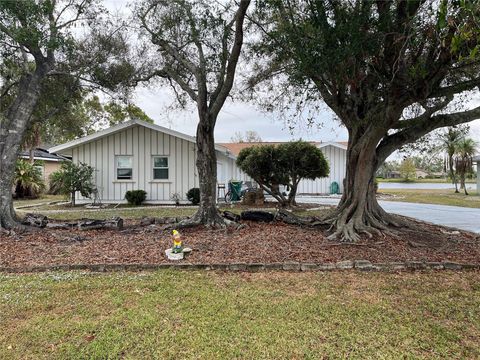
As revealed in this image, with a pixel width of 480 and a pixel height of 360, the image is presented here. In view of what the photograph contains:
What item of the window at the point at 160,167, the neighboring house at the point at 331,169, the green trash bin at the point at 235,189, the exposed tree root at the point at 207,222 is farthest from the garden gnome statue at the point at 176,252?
the neighboring house at the point at 331,169

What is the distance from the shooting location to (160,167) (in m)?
14.9

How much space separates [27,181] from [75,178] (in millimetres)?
7231

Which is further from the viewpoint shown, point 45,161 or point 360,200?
point 45,161

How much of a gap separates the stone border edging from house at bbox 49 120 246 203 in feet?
32.6

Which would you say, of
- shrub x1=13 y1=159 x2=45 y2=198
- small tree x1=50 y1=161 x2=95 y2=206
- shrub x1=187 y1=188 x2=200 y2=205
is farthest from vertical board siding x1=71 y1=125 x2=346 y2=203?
shrub x1=13 y1=159 x2=45 y2=198

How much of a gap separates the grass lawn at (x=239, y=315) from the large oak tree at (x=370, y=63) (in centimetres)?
272

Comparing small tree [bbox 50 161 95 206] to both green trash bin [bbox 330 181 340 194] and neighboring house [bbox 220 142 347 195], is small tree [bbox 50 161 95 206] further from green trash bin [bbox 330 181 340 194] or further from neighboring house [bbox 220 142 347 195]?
green trash bin [bbox 330 181 340 194]

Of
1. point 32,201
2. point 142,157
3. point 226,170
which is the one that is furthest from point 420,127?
point 32,201

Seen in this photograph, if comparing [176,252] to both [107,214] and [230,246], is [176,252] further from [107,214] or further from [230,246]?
[107,214]

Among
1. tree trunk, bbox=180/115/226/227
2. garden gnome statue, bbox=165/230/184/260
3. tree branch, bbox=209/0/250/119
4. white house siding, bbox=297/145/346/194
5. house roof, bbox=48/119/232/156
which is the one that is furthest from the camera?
white house siding, bbox=297/145/346/194

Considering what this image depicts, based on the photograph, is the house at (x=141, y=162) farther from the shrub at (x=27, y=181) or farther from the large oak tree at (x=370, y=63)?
the large oak tree at (x=370, y=63)

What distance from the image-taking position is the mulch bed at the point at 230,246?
5.37 meters

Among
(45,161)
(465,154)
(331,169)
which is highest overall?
(465,154)

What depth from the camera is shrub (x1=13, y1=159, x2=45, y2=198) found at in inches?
719
